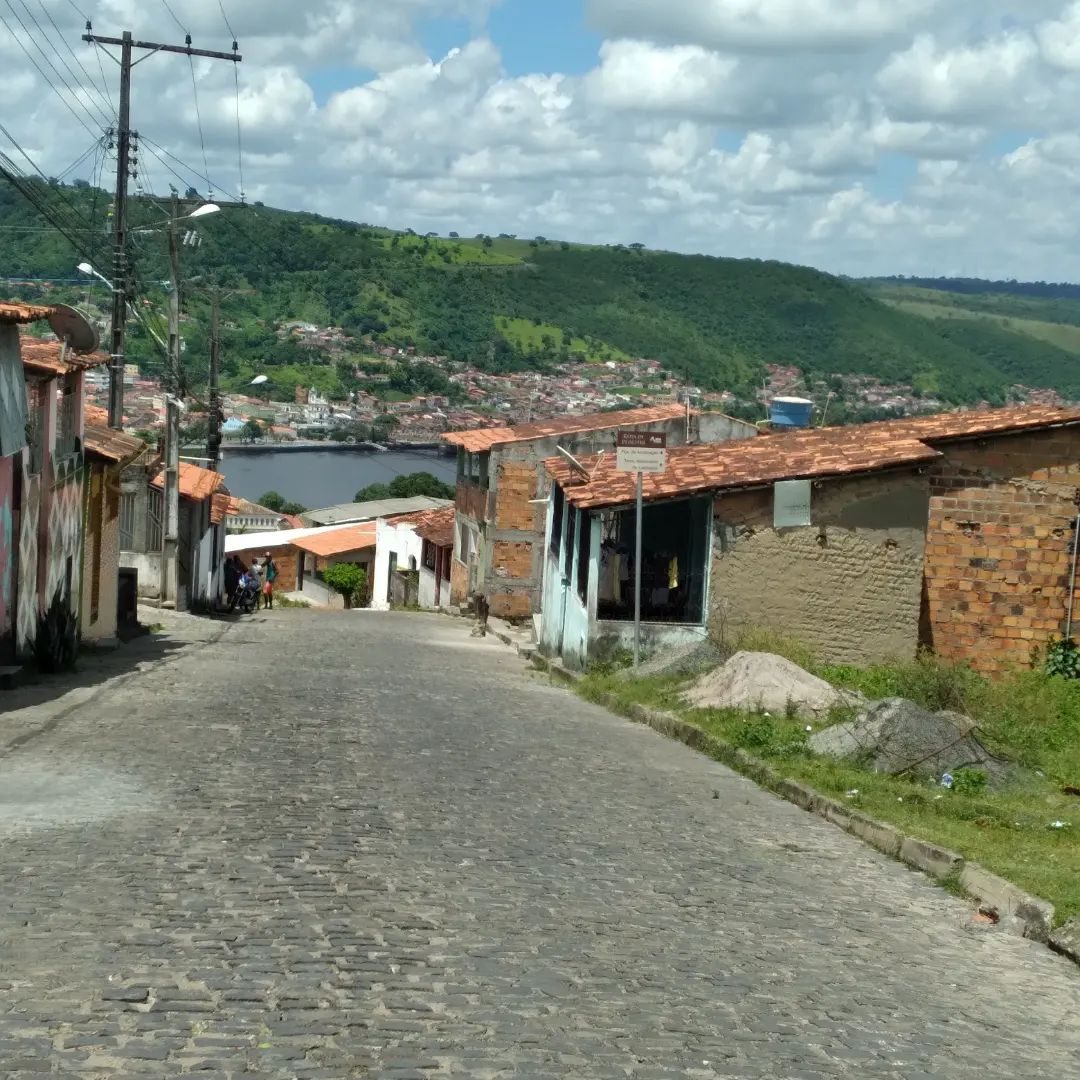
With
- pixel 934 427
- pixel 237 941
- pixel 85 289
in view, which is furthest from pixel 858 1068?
pixel 85 289

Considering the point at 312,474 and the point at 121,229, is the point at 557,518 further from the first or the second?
the point at 312,474

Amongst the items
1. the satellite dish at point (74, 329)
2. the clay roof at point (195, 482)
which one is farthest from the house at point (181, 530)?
the satellite dish at point (74, 329)

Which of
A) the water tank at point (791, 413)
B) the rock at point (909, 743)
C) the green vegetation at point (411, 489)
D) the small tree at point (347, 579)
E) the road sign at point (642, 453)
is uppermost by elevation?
the green vegetation at point (411, 489)

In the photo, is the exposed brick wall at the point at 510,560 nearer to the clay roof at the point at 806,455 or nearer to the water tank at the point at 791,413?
the water tank at the point at 791,413

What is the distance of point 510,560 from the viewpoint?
161 feet

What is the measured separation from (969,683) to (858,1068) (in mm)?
13288

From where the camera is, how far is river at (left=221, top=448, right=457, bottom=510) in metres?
100

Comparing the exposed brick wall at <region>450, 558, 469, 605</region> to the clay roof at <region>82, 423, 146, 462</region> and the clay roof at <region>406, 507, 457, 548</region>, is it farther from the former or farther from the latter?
the clay roof at <region>82, 423, 146, 462</region>

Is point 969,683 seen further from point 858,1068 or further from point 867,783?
point 858,1068

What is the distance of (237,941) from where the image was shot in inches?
297

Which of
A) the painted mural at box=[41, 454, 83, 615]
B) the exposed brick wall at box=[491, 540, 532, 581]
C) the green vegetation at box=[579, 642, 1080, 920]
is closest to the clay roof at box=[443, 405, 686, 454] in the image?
the exposed brick wall at box=[491, 540, 532, 581]

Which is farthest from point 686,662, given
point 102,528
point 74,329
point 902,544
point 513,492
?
point 513,492

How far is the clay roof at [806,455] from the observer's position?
22.9m

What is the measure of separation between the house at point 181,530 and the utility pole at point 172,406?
64cm
